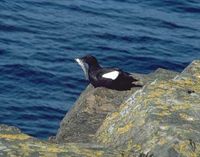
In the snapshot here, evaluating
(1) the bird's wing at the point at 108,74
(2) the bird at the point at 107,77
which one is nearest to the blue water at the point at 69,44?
(2) the bird at the point at 107,77

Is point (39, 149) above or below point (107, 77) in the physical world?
above

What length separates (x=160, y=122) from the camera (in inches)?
222

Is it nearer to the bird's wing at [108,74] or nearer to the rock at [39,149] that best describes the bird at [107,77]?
the bird's wing at [108,74]

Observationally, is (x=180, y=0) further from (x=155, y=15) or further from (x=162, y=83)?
(x=162, y=83)

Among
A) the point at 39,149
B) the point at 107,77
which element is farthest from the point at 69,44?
the point at 39,149

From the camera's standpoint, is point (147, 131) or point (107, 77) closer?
point (147, 131)

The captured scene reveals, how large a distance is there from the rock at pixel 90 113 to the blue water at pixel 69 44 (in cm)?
723

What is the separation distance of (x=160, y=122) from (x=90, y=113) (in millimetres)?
3318

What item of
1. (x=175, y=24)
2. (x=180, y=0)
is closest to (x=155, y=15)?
(x=175, y=24)

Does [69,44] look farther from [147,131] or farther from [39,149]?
[39,149]

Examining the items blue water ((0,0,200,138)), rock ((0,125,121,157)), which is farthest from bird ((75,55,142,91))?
rock ((0,125,121,157))

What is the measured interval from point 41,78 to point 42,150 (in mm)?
15150

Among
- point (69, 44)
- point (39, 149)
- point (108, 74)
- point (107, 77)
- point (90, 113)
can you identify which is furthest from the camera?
point (69, 44)

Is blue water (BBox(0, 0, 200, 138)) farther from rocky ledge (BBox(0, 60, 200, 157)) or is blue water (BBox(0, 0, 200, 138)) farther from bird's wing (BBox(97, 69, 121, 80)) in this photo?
rocky ledge (BBox(0, 60, 200, 157))
